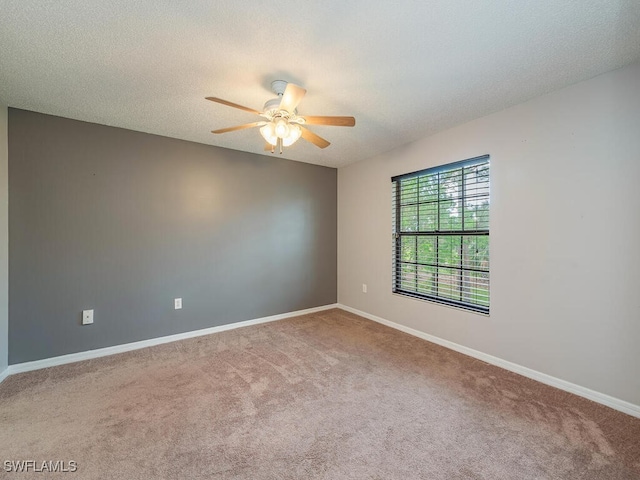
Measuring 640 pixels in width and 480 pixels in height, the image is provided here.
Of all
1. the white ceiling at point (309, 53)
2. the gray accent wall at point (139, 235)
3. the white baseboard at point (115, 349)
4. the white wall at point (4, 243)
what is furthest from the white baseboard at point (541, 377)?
the white wall at point (4, 243)

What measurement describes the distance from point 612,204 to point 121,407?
372 centimetres

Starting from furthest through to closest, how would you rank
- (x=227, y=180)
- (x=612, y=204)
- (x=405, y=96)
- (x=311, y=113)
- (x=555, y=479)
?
(x=227, y=180) → (x=311, y=113) → (x=405, y=96) → (x=612, y=204) → (x=555, y=479)

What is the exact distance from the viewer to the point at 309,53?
1.72 metres

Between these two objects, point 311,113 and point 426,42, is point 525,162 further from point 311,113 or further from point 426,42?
point 311,113

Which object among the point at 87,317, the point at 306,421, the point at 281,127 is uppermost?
the point at 281,127

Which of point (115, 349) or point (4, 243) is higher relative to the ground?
point (4, 243)

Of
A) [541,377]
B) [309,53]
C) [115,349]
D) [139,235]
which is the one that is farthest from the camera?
[139,235]

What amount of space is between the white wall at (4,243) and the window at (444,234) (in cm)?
388

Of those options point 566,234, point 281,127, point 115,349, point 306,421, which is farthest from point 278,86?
point 115,349

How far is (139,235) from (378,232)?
2.90 m

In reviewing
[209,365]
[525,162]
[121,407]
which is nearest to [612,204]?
[525,162]

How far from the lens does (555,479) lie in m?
1.34

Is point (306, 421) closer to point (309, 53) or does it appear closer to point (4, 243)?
point (309, 53)

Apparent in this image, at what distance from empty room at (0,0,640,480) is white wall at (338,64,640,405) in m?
0.02
